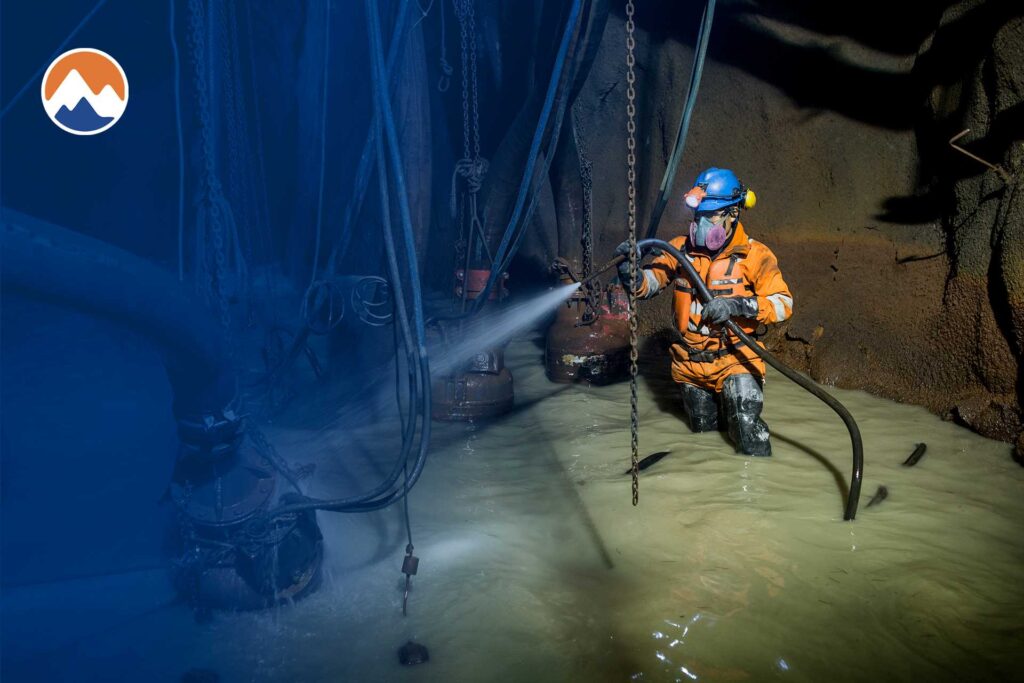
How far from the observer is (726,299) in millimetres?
4094

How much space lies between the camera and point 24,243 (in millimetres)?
2295

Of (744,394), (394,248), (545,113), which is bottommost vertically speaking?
(744,394)

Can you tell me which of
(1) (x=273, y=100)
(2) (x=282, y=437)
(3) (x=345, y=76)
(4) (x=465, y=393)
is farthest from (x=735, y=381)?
(1) (x=273, y=100)

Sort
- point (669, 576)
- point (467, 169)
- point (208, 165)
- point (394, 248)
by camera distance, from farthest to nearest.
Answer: point (467, 169) → point (208, 165) → point (669, 576) → point (394, 248)

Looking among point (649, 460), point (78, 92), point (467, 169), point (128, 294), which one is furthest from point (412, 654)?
point (78, 92)

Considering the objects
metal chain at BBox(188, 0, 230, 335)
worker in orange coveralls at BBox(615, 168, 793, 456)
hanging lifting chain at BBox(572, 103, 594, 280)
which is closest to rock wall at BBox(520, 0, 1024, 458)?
hanging lifting chain at BBox(572, 103, 594, 280)

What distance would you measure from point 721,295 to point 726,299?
0.27 metres

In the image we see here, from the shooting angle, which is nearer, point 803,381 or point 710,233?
point 803,381

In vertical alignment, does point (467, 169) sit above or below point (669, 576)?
above

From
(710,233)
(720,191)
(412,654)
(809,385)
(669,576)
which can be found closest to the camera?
(412,654)

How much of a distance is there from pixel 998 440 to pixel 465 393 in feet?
12.9

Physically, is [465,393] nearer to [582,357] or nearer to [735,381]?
[582,357]

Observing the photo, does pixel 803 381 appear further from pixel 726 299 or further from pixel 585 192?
pixel 585 192

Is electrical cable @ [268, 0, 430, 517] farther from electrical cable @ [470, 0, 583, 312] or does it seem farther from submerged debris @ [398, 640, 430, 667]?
electrical cable @ [470, 0, 583, 312]
